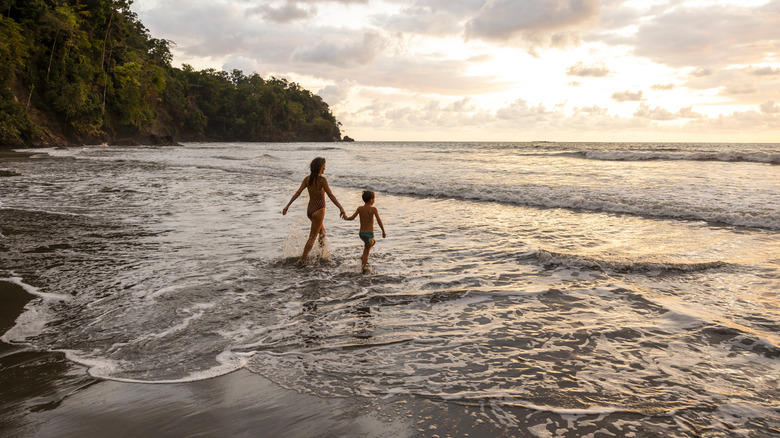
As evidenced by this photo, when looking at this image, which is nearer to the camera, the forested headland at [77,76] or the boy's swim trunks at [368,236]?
the boy's swim trunks at [368,236]

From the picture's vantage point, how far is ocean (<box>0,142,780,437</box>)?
3078 millimetres

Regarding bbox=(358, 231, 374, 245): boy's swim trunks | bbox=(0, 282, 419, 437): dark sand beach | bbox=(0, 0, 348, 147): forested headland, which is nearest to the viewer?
bbox=(0, 282, 419, 437): dark sand beach

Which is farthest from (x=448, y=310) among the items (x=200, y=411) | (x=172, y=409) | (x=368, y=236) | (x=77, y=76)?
(x=77, y=76)

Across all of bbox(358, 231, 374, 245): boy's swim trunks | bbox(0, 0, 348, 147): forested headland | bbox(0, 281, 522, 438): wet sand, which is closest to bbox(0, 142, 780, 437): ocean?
bbox(0, 281, 522, 438): wet sand

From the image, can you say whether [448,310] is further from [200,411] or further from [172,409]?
[172,409]

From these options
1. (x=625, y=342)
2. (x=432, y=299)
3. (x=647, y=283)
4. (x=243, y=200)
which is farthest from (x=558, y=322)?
(x=243, y=200)

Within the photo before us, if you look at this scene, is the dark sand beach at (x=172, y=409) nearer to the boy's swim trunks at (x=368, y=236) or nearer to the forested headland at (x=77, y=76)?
the boy's swim trunks at (x=368, y=236)

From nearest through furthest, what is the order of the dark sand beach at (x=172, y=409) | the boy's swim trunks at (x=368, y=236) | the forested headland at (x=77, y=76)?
the dark sand beach at (x=172, y=409), the boy's swim trunks at (x=368, y=236), the forested headland at (x=77, y=76)

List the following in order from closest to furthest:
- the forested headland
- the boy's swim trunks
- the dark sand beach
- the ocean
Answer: the dark sand beach → the ocean → the boy's swim trunks → the forested headland

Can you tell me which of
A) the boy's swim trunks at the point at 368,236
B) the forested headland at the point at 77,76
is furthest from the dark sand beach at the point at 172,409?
the forested headland at the point at 77,76

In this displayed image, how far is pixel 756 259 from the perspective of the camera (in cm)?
679

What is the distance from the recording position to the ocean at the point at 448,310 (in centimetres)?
308

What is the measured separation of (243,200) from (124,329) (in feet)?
31.0

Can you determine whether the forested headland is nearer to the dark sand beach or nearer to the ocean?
the ocean
